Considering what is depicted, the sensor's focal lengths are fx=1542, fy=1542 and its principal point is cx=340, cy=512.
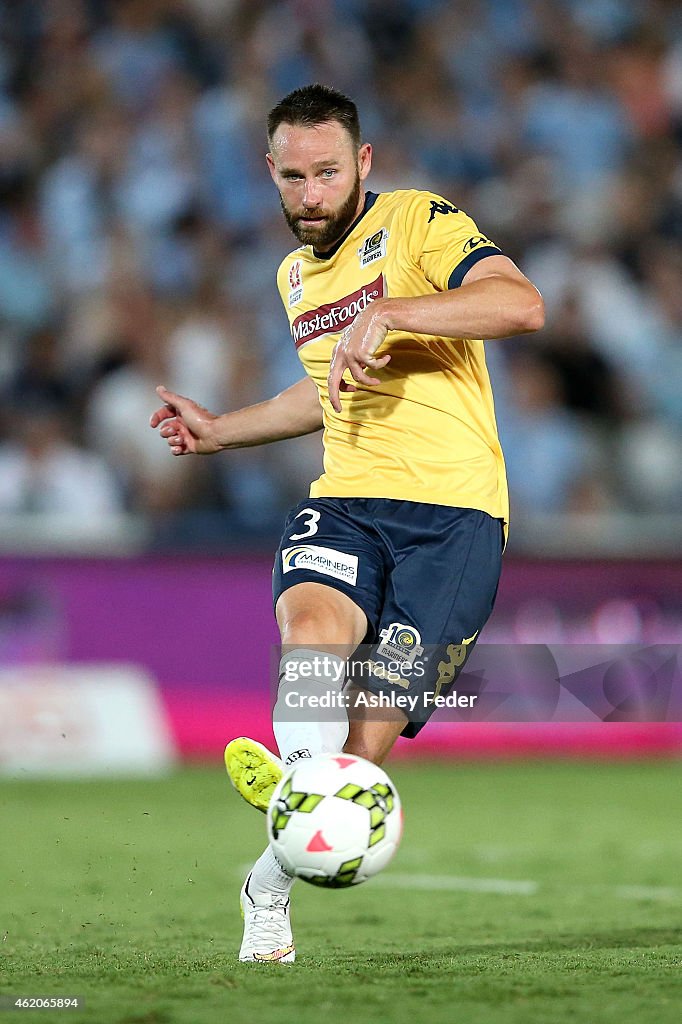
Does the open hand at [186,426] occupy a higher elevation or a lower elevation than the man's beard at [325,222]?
lower

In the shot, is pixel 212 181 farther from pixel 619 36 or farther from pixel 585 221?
pixel 619 36

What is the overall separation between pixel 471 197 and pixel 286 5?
2.80 metres

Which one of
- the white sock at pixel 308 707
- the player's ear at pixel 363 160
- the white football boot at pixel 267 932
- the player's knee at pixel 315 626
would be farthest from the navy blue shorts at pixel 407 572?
the player's ear at pixel 363 160

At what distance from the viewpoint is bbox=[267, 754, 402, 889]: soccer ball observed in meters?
4.22

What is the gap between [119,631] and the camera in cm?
1150

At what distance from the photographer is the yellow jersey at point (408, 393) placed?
5.03 m

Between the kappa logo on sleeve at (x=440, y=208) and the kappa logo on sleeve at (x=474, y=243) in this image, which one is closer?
the kappa logo on sleeve at (x=474, y=243)

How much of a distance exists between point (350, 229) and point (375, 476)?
0.85 meters

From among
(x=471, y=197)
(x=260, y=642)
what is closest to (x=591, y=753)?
(x=260, y=642)

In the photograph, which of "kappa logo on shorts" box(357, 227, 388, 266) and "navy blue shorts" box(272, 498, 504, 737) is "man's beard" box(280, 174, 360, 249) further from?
"navy blue shorts" box(272, 498, 504, 737)

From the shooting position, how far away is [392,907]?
649 cm

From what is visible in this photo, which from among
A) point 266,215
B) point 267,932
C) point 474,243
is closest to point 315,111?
point 474,243

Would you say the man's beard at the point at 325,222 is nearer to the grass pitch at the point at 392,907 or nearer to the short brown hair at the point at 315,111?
the short brown hair at the point at 315,111

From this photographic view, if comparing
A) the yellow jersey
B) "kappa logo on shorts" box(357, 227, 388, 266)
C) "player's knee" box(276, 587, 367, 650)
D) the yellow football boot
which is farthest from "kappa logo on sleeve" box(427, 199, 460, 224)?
the yellow football boot
